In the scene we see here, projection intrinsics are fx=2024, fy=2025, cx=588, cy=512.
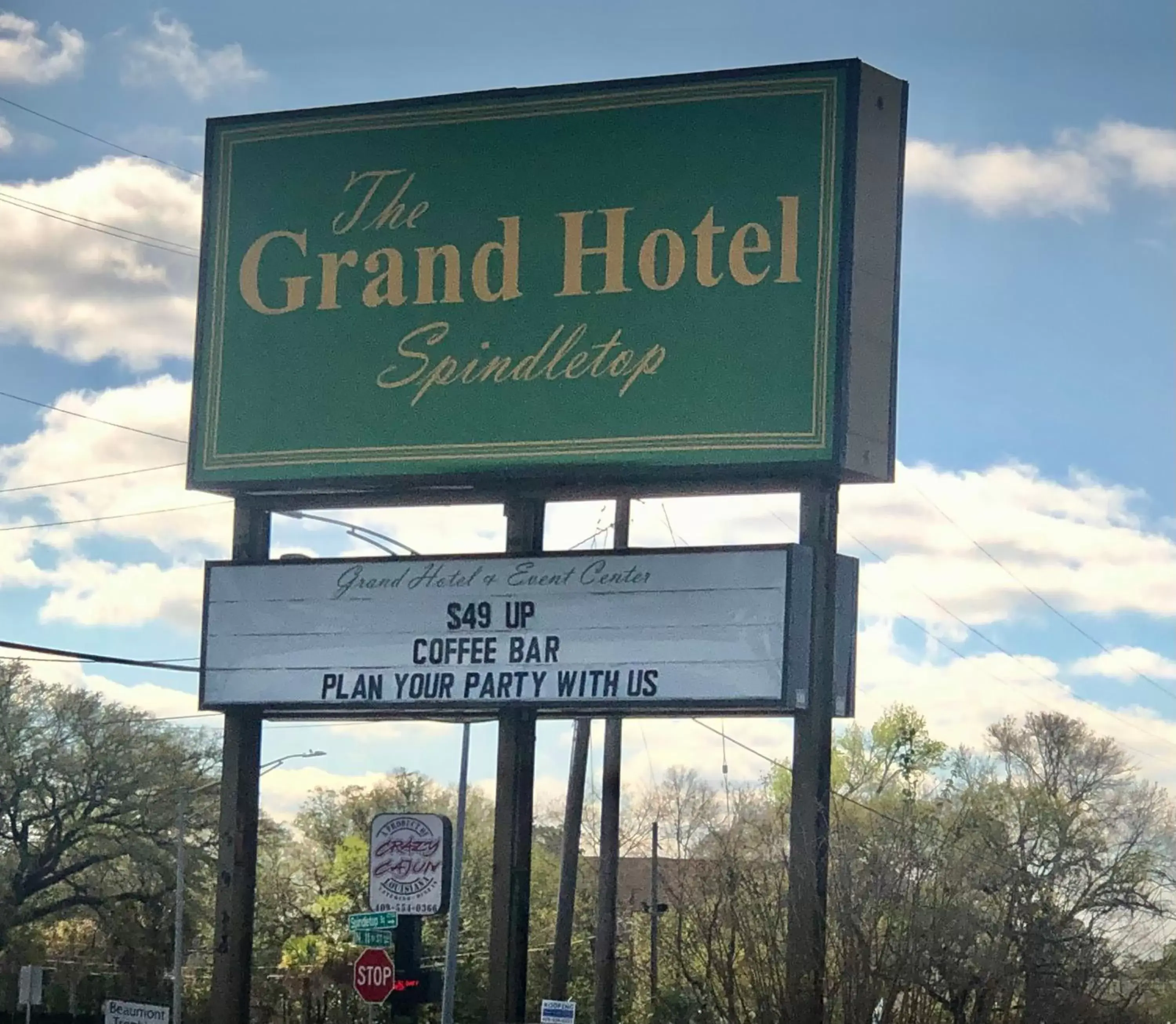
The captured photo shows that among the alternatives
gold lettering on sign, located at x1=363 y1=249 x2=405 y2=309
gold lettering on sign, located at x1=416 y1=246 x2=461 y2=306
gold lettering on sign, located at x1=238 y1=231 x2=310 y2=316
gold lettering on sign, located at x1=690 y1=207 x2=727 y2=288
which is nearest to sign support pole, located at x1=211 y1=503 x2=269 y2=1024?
gold lettering on sign, located at x1=238 y1=231 x2=310 y2=316

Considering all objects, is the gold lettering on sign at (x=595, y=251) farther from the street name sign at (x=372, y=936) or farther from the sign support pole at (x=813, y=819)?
the street name sign at (x=372, y=936)

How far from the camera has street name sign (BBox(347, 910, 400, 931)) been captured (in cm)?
2223

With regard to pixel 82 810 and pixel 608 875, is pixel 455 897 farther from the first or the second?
pixel 82 810

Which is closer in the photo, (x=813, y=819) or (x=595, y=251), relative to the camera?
(x=813, y=819)

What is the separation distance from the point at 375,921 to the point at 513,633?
437 centimetres

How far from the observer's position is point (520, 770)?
67.2ft

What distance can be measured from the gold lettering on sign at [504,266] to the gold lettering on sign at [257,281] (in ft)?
6.66

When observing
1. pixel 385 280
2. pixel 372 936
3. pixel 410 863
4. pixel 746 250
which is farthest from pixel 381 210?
pixel 372 936

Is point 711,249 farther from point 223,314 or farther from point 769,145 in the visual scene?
point 223,314

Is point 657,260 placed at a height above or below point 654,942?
above

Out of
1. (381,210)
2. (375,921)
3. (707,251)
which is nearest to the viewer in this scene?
(707,251)

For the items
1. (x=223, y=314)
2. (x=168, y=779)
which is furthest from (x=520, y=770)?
(x=168, y=779)

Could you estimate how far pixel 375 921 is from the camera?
2253 centimetres

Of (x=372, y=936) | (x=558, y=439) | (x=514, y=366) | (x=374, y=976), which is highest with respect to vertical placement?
(x=514, y=366)
